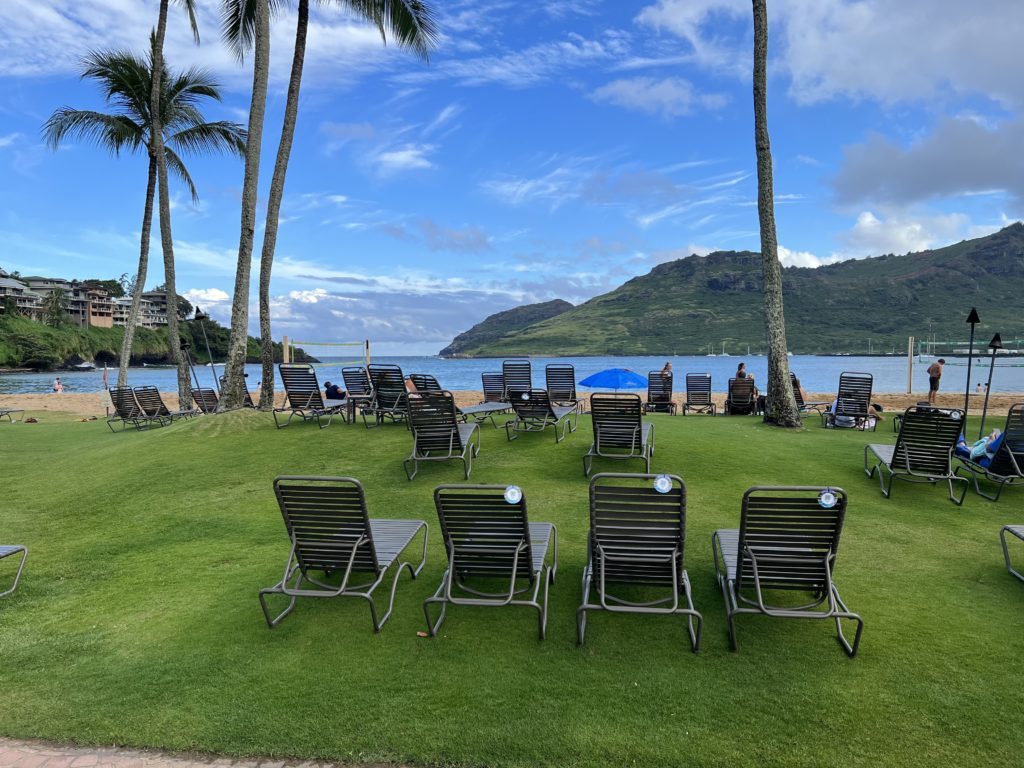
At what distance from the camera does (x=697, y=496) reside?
6688mm

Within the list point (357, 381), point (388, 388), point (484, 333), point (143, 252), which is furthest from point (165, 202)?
point (484, 333)

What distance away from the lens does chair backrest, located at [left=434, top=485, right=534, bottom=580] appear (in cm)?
382

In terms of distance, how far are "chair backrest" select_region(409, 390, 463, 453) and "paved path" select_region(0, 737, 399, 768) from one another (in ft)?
16.1

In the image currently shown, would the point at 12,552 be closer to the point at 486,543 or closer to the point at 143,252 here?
the point at 486,543

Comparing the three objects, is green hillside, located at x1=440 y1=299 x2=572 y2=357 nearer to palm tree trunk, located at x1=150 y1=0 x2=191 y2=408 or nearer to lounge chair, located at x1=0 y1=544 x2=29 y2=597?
palm tree trunk, located at x1=150 y1=0 x2=191 y2=408

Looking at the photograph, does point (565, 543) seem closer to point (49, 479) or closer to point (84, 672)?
point (84, 672)

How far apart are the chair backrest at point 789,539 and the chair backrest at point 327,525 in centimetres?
241

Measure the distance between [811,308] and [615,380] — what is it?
444 ft

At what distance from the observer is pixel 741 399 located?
584 inches

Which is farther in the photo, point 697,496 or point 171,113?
point 171,113

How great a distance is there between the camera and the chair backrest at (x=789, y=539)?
3.55 m

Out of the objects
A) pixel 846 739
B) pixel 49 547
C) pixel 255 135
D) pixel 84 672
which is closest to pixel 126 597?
pixel 84 672

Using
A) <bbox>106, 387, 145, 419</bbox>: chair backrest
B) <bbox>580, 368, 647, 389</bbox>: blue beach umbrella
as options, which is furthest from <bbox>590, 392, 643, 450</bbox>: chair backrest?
<bbox>106, 387, 145, 419</bbox>: chair backrest

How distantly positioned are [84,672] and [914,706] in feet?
15.1
